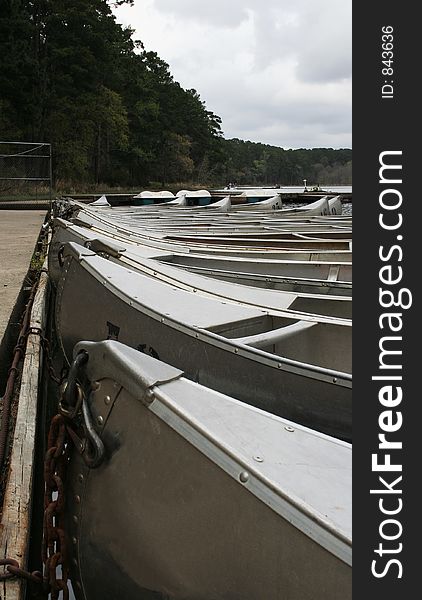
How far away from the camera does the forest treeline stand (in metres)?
27.8

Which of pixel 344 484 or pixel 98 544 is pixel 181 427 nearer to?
pixel 344 484

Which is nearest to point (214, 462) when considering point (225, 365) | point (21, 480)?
point (225, 365)

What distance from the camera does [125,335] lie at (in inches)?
108

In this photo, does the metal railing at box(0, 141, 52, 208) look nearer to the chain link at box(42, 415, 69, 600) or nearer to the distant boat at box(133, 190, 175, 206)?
the distant boat at box(133, 190, 175, 206)

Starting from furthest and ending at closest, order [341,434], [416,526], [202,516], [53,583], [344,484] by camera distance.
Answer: [341,434] → [53,583] → [202,516] → [344,484] → [416,526]

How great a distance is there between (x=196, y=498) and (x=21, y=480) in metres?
1.06

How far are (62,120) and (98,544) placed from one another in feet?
106

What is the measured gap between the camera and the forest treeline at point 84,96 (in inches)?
1096

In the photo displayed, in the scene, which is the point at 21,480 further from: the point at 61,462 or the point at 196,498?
the point at 196,498

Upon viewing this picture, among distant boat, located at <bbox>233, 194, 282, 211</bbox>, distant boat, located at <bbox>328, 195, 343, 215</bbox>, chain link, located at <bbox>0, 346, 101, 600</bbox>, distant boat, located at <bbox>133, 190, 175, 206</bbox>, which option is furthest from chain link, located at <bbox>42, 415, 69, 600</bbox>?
distant boat, located at <bbox>133, 190, 175, 206</bbox>

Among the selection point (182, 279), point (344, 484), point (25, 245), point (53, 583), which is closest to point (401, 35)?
point (344, 484)

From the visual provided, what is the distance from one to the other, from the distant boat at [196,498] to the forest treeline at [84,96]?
57.1ft

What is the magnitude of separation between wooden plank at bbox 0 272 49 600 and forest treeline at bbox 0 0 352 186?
1635 centimetres

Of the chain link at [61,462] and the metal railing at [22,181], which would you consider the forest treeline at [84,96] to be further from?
the chain link at [61,462]
